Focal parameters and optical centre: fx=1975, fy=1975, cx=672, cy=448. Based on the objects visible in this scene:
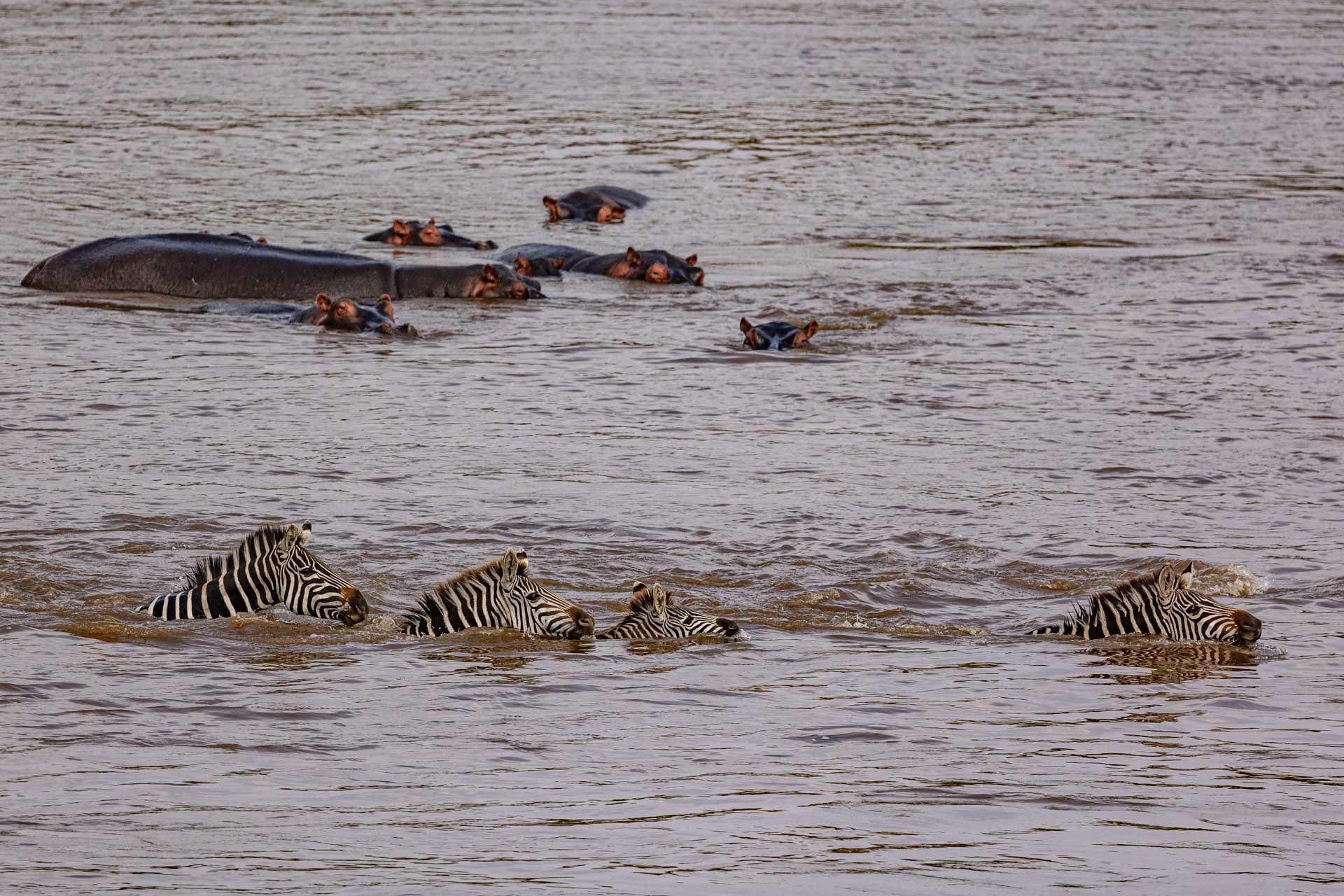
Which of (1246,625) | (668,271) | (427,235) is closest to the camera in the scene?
(1246,625)

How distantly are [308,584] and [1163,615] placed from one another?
353cm

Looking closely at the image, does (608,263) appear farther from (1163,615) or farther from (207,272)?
(1163,615)

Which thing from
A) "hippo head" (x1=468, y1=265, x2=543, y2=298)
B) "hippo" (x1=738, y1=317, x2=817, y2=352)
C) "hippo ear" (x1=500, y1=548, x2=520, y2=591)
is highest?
"hippo head" (x1=468, y1=265, x2=543, y2=298)

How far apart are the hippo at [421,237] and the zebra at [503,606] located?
11.2 metres

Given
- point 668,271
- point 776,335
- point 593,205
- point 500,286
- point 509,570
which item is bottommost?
point 509,570

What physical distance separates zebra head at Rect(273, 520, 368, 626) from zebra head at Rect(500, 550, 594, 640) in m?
0.61

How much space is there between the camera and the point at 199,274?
16.8 metres

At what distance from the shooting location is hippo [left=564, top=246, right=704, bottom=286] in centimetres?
1759

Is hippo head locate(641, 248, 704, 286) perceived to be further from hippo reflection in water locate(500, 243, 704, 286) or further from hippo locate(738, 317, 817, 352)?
hippo locate(738, 317, 817, 352)

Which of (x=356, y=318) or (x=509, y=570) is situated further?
(x=356, y=318)

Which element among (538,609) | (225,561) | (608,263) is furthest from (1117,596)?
(608,263)

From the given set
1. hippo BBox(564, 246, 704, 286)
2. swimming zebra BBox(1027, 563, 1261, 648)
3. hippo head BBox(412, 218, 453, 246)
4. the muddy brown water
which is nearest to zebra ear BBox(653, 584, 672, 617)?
the muddy brown water

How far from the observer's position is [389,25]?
38.4 meters

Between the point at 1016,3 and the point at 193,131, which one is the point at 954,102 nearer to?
the point at 193,131
